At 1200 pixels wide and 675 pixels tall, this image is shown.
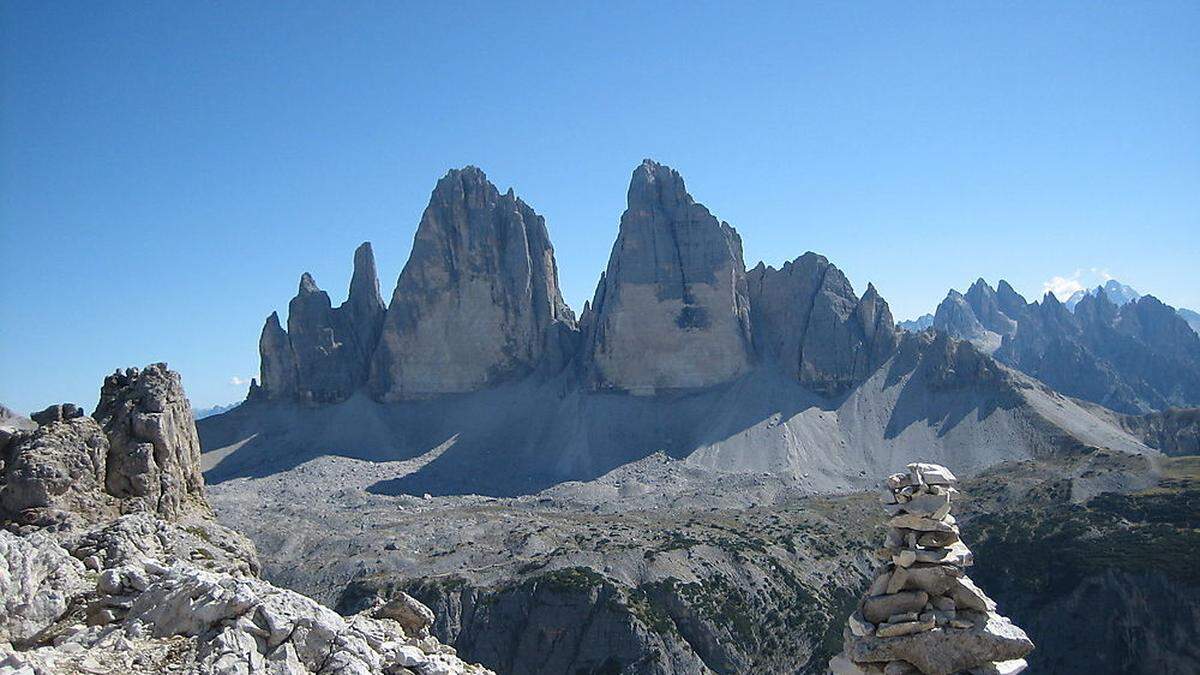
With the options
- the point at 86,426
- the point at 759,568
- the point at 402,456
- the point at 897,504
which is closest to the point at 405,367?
the point at 402,456

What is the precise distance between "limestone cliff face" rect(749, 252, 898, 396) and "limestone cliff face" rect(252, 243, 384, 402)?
60.0 m

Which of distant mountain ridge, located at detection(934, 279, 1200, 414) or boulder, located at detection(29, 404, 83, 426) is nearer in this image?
boulder, located at detection(29, 404, 83, 426)

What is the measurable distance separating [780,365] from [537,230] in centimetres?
4305

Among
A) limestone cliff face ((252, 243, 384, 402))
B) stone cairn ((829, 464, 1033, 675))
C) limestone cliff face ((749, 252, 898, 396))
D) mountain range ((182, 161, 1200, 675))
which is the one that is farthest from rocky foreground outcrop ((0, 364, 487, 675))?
limestone cliff face ((252, 243, 384, 402))

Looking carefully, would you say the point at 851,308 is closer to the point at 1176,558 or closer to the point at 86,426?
the point at 1176,558

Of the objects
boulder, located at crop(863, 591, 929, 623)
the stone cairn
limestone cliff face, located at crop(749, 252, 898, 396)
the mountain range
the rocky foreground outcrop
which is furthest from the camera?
limestone cliff face, located at crop(749, 252, 898, 396)

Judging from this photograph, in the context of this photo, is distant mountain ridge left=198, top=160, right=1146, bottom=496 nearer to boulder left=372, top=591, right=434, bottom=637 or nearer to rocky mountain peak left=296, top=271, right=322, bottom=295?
rocky mountain peak left=296, top=271, right=322, bottom=295

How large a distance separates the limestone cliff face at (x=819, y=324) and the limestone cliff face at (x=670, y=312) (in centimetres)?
520

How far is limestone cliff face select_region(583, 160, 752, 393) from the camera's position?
400ft

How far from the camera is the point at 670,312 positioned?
122562 mm

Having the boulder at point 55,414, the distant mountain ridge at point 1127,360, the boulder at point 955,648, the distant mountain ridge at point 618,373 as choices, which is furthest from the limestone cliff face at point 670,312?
the boulder at point 955,648

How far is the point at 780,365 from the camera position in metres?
125

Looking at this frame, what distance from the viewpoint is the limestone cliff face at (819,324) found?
399ft

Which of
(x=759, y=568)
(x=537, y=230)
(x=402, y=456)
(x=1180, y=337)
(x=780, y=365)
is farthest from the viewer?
(x=1180, y=337)
